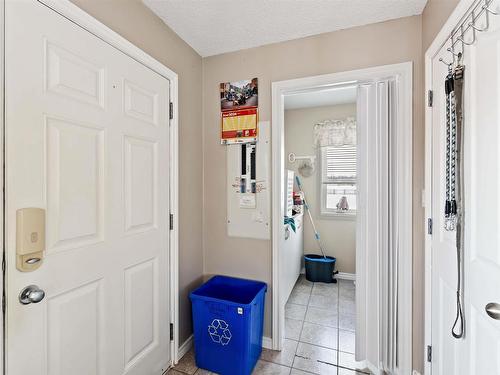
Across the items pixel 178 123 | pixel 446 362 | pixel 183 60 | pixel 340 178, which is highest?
pixel 183 60

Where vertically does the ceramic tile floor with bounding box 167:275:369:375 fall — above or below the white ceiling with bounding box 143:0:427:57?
below

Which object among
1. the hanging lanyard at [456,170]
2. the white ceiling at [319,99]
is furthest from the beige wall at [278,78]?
the white ceiling at [319,99]

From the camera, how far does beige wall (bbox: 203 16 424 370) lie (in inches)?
64.6

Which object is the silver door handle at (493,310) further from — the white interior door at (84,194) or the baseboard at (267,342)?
the white interior door at (84,194)

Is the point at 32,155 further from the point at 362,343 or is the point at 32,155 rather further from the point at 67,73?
the point at 362,343

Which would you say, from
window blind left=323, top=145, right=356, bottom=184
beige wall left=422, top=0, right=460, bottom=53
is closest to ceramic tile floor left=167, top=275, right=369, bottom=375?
window blind left=323, top=145, right=356, bottom=184

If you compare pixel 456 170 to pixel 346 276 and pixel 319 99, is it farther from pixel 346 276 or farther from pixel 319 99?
pixel 346 276

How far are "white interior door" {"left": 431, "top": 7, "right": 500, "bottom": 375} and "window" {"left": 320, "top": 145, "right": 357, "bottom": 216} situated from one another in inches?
87.8

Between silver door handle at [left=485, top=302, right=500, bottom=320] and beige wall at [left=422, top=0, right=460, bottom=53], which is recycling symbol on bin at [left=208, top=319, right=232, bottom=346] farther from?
beige wall at [left=422, top=0, right=460, bottom=53]

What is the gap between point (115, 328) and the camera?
4.49ft

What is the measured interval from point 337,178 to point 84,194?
313cm

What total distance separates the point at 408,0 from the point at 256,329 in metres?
2.34

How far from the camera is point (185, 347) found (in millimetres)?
1976

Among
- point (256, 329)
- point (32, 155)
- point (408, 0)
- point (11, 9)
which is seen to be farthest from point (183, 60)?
point (256, 329)
